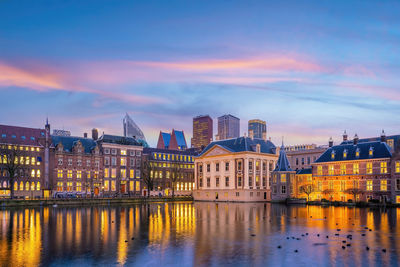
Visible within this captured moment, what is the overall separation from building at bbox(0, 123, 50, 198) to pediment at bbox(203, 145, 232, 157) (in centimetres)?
4481

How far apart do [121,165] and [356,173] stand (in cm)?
6845

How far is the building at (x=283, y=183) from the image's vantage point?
4272 inches

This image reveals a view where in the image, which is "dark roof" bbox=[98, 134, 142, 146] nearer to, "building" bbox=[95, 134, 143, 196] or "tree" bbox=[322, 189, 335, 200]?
"building" bbox=[95, 134, 143, 196]

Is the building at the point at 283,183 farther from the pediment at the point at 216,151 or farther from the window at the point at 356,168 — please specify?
→ the window at the point at 356,168

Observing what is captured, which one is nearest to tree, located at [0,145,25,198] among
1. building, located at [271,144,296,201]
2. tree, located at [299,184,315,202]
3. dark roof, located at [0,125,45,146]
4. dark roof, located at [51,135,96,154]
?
dark roof, located at [0,125,45,146]

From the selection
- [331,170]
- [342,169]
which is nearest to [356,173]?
[342,169]

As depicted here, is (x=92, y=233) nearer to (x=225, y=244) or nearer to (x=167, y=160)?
(x=225, y=244)

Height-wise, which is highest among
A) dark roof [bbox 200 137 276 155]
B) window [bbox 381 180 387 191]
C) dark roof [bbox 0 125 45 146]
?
dark roof [bbox 0 125 45 146]

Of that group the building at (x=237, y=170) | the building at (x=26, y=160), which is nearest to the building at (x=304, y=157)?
the building at (x=237, y=170)

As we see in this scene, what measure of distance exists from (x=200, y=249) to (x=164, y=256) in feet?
11.2

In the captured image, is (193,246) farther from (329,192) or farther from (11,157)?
(329,192)

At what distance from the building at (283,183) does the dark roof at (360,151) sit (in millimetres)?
9826

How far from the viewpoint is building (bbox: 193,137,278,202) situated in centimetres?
11088

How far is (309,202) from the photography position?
97.4 metres
